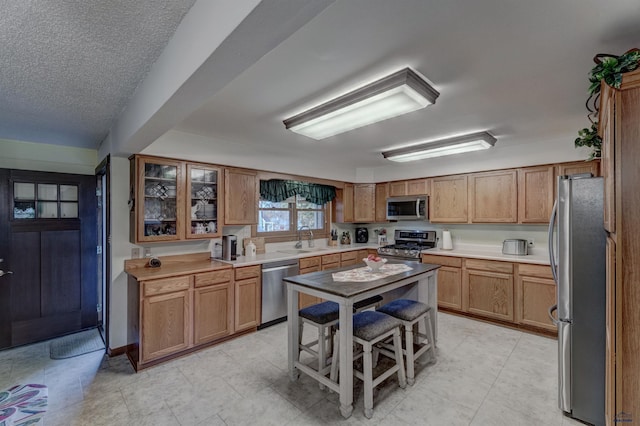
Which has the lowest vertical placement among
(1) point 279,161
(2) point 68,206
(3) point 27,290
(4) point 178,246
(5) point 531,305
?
(5) point 531,305

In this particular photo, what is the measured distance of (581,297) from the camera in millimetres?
1993

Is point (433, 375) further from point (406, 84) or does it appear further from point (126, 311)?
point (126, 311)

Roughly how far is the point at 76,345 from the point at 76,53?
127 inches

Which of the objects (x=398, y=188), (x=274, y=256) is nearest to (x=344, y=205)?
(x=398, y=188)

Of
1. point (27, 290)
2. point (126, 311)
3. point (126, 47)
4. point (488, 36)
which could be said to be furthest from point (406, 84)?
point (27, 290)

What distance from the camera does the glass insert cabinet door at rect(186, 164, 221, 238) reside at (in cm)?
339

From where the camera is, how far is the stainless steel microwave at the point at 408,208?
484cm

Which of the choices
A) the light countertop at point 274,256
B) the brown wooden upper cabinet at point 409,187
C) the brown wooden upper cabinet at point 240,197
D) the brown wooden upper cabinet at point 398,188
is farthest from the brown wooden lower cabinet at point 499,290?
the brown wooden upper cabinet at point 240,197

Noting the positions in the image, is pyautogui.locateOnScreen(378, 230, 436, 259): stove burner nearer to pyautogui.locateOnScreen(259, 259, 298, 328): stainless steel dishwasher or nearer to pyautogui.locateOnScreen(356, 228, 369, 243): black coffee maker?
pyautogui.locateOnScreen(356, 228, 369, 243): black coffee maker

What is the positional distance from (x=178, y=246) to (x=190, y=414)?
75.7 inches

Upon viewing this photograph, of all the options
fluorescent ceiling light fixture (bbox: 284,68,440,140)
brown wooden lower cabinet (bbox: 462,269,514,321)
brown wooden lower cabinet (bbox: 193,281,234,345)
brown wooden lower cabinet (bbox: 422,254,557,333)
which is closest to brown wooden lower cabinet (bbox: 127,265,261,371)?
brown wooden lower cabinet (bbox: 193,281,234,345)

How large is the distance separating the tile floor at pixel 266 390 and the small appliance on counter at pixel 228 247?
1036 millimetres

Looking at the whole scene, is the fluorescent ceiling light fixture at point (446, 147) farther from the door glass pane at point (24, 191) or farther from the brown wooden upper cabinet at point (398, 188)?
the door glass pane at point (24, 191)

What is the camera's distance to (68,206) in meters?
3.67
